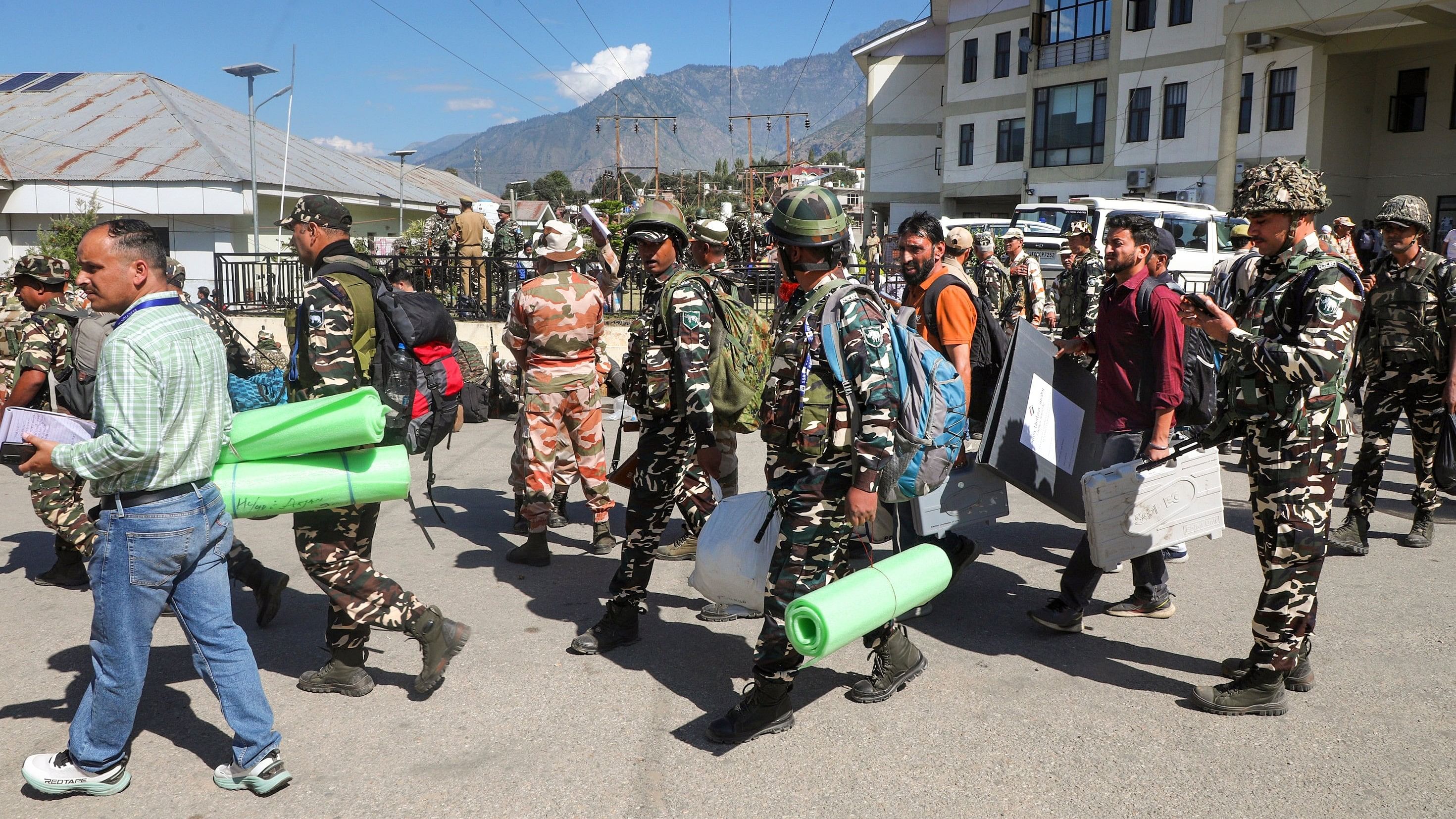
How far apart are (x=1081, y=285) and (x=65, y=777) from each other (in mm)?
7971

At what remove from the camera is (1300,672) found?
13.5 ft

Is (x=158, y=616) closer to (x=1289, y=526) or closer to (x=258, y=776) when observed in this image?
(x=258, y=776)

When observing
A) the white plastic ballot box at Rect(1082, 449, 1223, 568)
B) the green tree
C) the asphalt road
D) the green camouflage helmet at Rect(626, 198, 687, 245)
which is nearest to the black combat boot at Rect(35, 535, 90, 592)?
the asphalt road

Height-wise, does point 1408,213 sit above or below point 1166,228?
below

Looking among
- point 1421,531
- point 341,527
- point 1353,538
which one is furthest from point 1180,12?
point 341,527

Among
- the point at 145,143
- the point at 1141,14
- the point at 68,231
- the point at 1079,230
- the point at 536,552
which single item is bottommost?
the point at 536,552

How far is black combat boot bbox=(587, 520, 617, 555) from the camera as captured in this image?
6.34m

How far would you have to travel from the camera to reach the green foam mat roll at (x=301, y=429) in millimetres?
3492

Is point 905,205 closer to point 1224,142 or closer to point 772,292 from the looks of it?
point 1224,142

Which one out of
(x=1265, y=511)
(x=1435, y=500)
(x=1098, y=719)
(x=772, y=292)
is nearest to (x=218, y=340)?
(x=1098, y=719)

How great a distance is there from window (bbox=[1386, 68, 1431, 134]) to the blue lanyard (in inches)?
1256

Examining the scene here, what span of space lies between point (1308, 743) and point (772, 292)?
12209 millimetres

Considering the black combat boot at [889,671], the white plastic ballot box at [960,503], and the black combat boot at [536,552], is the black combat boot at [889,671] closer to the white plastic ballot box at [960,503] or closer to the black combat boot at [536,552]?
the white plastic ballot box at [960,503]

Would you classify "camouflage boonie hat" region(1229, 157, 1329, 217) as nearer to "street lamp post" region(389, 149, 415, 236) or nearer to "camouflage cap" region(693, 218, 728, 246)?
"camouflage cap" region(693, 218, 728, 246)
